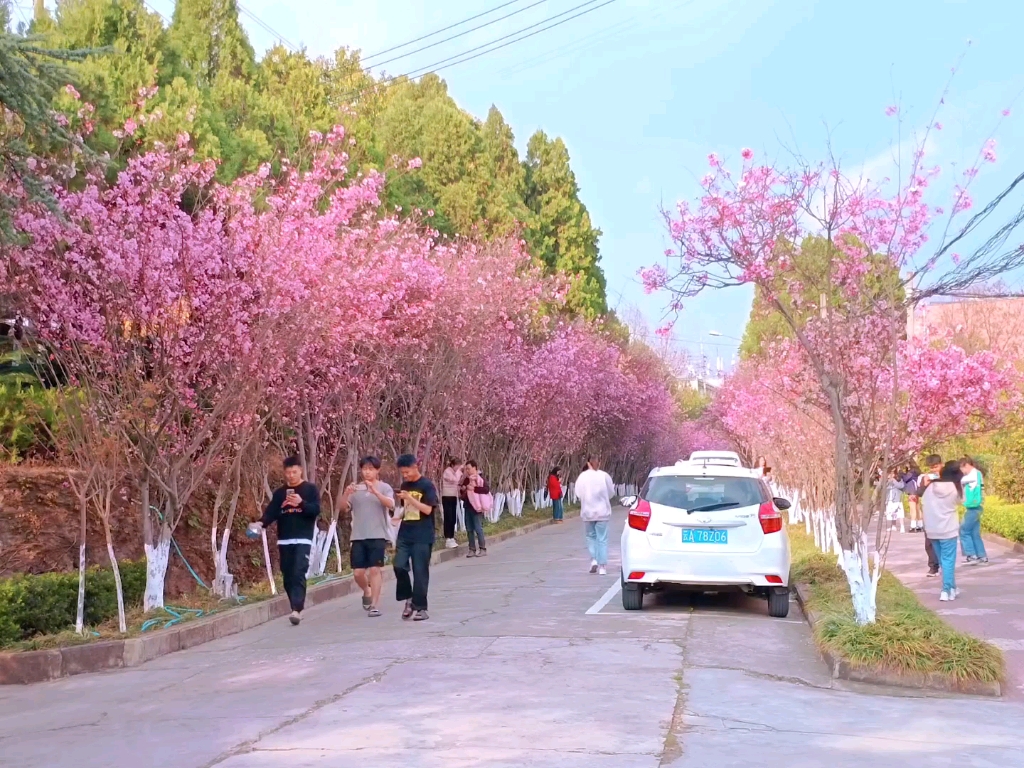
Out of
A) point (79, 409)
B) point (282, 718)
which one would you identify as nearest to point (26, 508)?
point (79, 409)

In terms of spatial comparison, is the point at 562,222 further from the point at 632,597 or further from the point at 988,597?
the point at 632,597

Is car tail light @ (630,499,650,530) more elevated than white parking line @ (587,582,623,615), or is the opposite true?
car tail light @ (630,499,650,530)

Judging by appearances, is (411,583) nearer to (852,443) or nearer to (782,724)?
(852,443)

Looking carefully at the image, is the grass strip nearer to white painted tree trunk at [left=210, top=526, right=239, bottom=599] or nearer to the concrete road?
the concrete road

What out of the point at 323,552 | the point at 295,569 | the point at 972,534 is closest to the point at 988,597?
the point at 972,534

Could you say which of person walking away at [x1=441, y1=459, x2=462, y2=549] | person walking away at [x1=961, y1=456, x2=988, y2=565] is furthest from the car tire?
person walking away at [x1=441, y1=459, x2=462, y2=549]

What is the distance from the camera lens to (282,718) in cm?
794

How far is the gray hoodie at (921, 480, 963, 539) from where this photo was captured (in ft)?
50.9

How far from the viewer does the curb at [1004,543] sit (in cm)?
2334

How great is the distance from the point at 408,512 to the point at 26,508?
158 inches

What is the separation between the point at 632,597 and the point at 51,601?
584cm

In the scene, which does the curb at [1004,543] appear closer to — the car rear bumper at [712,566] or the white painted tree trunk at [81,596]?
the car rear bumper at [712,566]

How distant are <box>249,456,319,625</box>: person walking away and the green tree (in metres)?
39.0

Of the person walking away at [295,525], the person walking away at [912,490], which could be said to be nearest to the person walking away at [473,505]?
the person walking away at [295,525]
